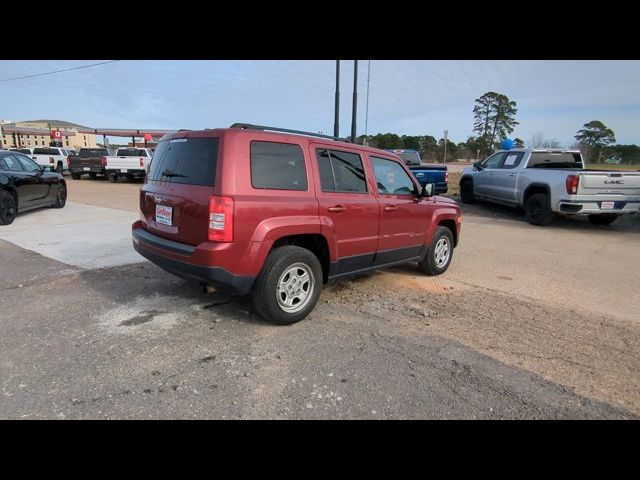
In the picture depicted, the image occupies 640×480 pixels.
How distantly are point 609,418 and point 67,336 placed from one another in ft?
13.7

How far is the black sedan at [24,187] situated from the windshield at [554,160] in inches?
490

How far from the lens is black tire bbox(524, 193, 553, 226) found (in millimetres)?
10148

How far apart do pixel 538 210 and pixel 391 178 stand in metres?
7.09

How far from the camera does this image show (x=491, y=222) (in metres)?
10.8

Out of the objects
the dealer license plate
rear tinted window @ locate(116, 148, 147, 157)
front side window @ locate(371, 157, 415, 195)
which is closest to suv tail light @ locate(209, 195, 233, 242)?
the dealer license plate

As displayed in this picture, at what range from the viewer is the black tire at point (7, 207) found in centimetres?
842

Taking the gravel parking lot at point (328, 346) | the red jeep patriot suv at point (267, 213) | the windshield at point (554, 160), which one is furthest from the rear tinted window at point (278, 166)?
the windshield at point (554, 160)

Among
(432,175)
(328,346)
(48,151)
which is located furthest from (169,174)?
(48,151)

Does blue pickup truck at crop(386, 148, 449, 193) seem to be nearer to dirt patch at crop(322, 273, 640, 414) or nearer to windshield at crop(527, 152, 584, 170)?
windshield at crop(527, 152, 584, 170)

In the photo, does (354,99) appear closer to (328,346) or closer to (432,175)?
(432,175)

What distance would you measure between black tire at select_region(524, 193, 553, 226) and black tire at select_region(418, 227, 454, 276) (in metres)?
5.53

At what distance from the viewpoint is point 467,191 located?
45.3ft
